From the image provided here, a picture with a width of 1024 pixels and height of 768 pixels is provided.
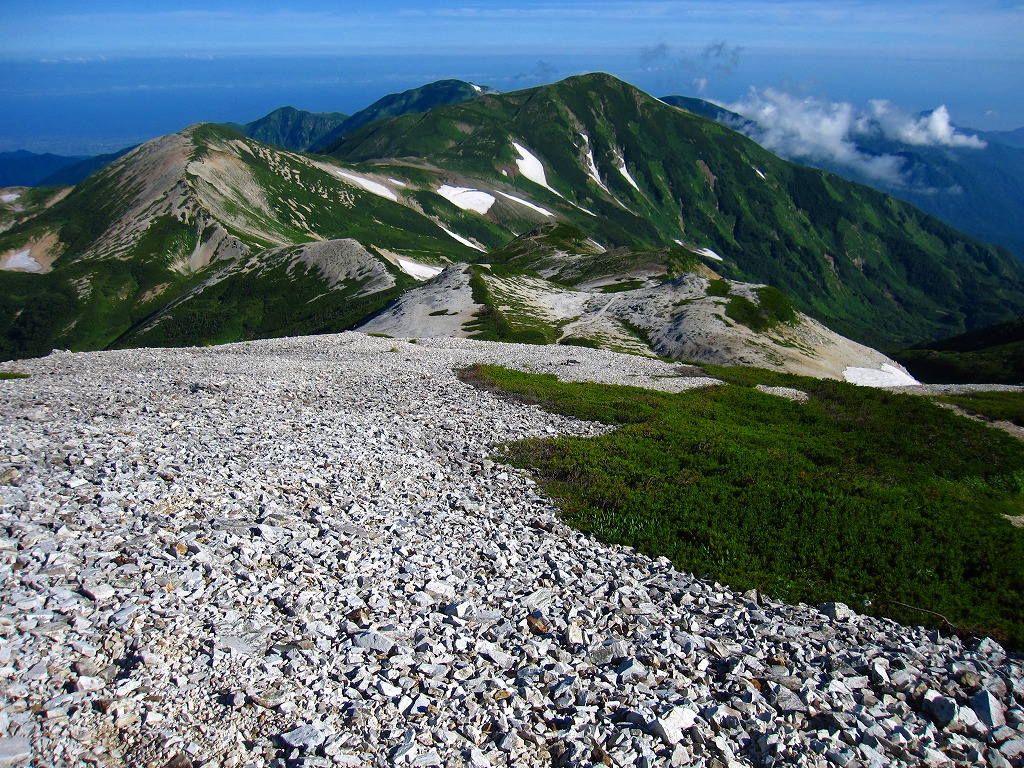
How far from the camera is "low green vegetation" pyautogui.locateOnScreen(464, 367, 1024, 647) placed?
1512 cm

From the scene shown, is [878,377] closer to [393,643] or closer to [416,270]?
[393,643]

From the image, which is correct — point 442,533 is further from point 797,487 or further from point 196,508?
point 797,487

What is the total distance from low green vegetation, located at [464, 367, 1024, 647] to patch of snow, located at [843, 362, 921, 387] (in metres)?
56.8

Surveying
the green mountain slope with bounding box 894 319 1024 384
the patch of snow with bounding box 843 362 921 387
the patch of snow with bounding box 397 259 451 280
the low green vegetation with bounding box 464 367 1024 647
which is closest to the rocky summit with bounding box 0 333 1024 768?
the low green vegetation with bounding box 464 367 1024 647

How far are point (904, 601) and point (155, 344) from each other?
167 meters

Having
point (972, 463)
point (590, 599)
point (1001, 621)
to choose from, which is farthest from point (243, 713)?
point (972, 463)

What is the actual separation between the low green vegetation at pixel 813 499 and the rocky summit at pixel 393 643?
3.85 feet

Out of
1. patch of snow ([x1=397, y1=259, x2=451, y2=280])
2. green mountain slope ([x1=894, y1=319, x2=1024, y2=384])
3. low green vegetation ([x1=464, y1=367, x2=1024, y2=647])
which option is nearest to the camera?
low green vegetation ([x1=464, y1=367, x2=1024, y2=647])

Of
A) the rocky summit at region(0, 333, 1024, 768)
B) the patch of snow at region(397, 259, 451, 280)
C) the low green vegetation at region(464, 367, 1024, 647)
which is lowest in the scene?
the patch of snow at region(397, 259, 451, 280)

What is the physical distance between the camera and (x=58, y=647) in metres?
10.4

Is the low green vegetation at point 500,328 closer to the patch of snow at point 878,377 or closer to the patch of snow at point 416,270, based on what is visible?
the patch of snow at point 878,377

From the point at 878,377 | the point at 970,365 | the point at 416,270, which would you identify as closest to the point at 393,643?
the point at 878,377

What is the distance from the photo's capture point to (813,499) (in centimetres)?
1948

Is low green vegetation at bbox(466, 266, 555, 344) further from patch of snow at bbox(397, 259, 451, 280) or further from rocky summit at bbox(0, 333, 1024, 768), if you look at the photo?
patch of snow at bbox(397, 259, 451, 280)
